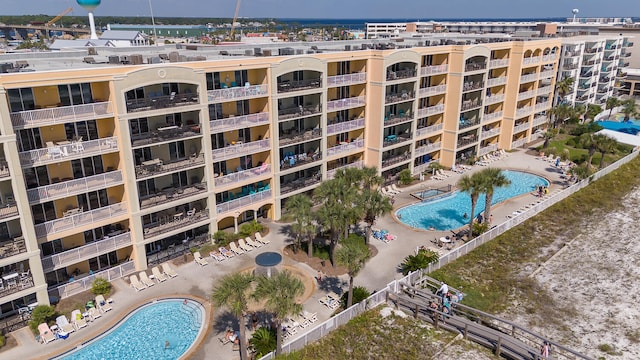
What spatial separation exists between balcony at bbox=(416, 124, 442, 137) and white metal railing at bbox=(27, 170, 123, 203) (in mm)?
34023

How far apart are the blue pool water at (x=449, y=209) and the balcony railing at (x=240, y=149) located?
15.2m

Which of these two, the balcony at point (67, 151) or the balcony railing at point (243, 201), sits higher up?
the balcony at point (67, 151)

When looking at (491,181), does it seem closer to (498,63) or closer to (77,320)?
(498,63)

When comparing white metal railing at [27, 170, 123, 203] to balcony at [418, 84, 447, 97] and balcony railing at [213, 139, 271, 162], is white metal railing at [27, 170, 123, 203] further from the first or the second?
balcony at [418, 84, 447, 97]

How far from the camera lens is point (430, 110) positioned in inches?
2125

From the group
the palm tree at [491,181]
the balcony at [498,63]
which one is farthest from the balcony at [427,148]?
the palm tree at [491,181]

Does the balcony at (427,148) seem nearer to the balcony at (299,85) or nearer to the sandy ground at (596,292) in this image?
the balcony at (299,85)

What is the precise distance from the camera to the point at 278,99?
4062cm

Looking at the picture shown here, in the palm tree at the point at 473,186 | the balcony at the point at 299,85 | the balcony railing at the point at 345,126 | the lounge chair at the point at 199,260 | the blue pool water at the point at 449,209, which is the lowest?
the blue pool water at the point at 449,209

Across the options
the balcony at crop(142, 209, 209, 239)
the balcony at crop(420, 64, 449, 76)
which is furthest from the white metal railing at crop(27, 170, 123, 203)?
the balcony at crop(420, 64, 449, 76)

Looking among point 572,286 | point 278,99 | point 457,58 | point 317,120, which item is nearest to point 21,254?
point 278,99

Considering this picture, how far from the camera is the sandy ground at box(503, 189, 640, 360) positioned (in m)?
27.9

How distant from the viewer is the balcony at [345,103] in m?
44.1

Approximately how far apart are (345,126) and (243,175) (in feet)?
42.5
